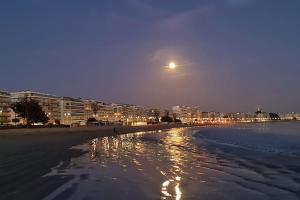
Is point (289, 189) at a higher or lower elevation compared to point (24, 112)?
lower

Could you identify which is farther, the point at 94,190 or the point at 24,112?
the point at 24,112

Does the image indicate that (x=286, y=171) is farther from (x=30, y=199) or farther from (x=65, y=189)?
(x=30, y=199)

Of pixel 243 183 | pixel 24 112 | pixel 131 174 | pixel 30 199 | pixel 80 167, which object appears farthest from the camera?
pixel 24 112

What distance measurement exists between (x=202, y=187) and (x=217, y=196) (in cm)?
146

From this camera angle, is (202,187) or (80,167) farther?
(80,167)

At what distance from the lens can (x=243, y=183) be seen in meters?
13.0

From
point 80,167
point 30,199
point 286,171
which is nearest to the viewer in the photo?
point 30,199

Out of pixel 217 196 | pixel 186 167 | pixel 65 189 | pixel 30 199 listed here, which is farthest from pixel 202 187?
pixel 186 167

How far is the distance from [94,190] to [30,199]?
6.37 ft

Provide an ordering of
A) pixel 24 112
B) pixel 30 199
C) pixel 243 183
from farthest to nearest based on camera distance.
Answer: pixel 24 112
pixel 243 183
pixel 30 199

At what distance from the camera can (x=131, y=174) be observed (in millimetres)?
15359

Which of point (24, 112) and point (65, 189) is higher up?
point (24, 112)

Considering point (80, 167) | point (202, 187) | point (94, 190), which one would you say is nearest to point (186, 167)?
point (80, 167)

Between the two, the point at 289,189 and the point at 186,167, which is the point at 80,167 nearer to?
the point at 186,167
